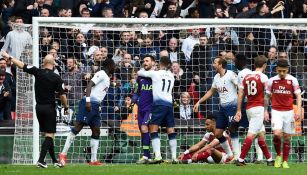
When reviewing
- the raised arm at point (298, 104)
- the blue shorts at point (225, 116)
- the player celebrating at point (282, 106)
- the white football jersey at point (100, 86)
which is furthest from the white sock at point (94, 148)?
the raised arm at point (298, 104)

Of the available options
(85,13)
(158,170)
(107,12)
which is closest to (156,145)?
(158,170)

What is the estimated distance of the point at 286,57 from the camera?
27.4 meters

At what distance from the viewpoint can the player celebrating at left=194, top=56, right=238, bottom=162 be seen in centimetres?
2562

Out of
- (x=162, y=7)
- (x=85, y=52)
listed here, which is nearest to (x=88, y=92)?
(x=85, y=52)

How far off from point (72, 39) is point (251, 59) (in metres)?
4.16

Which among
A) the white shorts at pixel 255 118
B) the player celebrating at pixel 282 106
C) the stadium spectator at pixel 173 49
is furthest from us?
the stadium spectator at pixel 173 49

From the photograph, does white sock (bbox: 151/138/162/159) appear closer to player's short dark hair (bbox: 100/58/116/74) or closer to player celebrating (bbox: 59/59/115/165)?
player celebrating (bbox: 59/59/115/165)

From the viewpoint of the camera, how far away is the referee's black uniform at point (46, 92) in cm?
2302

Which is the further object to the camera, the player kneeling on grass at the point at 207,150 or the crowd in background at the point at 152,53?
the crowd in background at the point at 152,53

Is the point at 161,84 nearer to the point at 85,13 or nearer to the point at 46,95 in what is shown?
the point at 46,95

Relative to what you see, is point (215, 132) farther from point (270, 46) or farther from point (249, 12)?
point (249, 12)

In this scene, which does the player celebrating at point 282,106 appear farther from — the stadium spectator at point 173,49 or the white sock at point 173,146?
the stadium spectator at point 173,49

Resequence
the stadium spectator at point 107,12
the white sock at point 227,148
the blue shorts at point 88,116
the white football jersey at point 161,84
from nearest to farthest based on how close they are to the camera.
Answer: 1. the blue shorts at point 88,116
2. the white football jersey at point 161,84
3. the white sock at point 227,148
4. the stadium spectator at point 107,12

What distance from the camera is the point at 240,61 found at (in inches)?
1013
